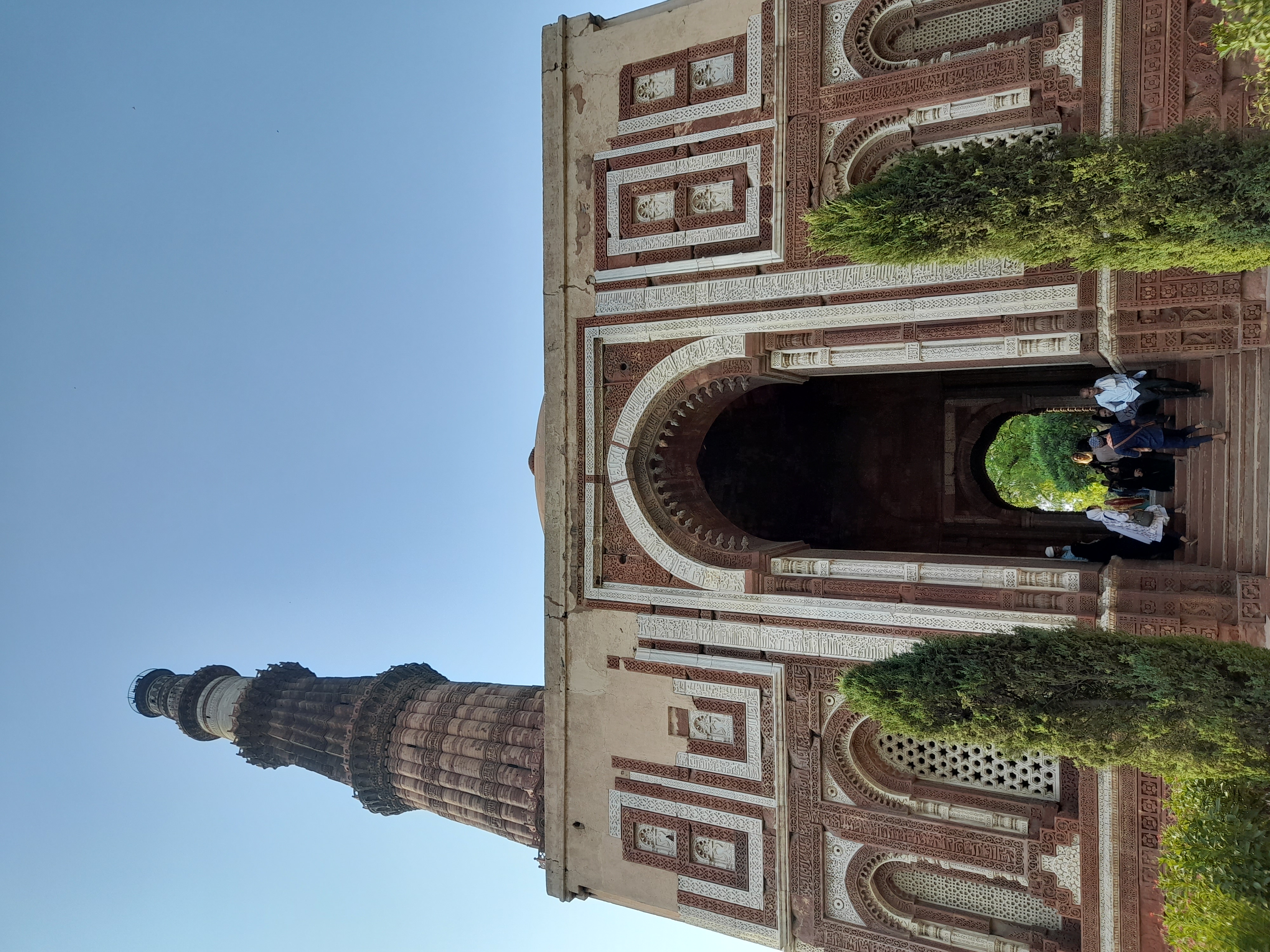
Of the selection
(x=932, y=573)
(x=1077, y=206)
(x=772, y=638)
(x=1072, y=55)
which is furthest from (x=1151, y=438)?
(x=772, y=638)

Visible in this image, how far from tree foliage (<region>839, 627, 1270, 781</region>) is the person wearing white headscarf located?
2368 millimetres

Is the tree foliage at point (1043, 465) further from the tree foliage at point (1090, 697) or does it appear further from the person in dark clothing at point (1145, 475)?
the tree foliage at point (1090, 697)

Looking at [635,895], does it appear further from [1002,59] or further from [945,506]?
[1002,59]

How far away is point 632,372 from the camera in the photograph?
948 centimetres

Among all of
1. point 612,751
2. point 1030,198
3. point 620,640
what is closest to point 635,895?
point 612,751

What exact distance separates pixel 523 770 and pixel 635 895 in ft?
20.3

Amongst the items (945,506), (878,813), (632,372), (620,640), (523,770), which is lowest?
(523,770)

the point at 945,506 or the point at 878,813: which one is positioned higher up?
the point at 945,506

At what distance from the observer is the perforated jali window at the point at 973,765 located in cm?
809

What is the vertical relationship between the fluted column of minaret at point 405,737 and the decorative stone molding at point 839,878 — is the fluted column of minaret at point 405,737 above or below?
below

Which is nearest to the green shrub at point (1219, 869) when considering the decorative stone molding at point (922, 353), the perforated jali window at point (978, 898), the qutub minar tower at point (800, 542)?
the qutub minar tower at point (800, 542)

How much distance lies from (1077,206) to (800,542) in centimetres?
467

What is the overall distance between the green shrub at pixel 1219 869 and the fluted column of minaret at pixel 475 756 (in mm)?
10520

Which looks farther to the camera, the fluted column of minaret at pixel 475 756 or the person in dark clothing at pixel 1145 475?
the fluted column of minaret at pixel 475 756
